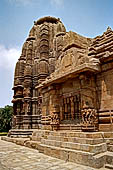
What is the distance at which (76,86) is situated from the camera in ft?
27.7

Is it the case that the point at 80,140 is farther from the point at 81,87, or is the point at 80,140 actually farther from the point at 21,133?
the point at 21,133

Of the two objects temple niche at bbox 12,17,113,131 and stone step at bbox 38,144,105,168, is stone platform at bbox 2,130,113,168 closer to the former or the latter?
stone step at bbox 38,144,105,168

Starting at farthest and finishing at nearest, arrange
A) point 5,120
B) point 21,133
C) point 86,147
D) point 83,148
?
point 5,120 → point 21,133 → point 83,148 → point 86,147

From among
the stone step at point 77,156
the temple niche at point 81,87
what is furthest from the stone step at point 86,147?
the temple niche at point 81,87

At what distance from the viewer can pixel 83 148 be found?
6.14 m

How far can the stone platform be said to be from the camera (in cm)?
566

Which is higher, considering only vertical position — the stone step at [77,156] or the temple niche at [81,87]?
the temple niche at [81,87]

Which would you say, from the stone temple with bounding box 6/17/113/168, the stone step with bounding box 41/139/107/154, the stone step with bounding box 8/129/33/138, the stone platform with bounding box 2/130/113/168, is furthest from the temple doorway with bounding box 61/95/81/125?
the stone step with bounding box 8/129/33/138

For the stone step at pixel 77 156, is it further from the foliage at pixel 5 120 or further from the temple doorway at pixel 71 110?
the foliage at pixel 5 120

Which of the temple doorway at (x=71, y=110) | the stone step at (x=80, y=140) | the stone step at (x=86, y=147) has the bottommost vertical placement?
the stone step at (x=86, y=147)

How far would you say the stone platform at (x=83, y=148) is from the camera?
5.66 m

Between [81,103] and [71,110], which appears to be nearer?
[81,103]

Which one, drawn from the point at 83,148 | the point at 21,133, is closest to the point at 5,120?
the point at 21,133

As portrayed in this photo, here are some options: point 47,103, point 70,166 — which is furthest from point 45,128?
point 70,166
